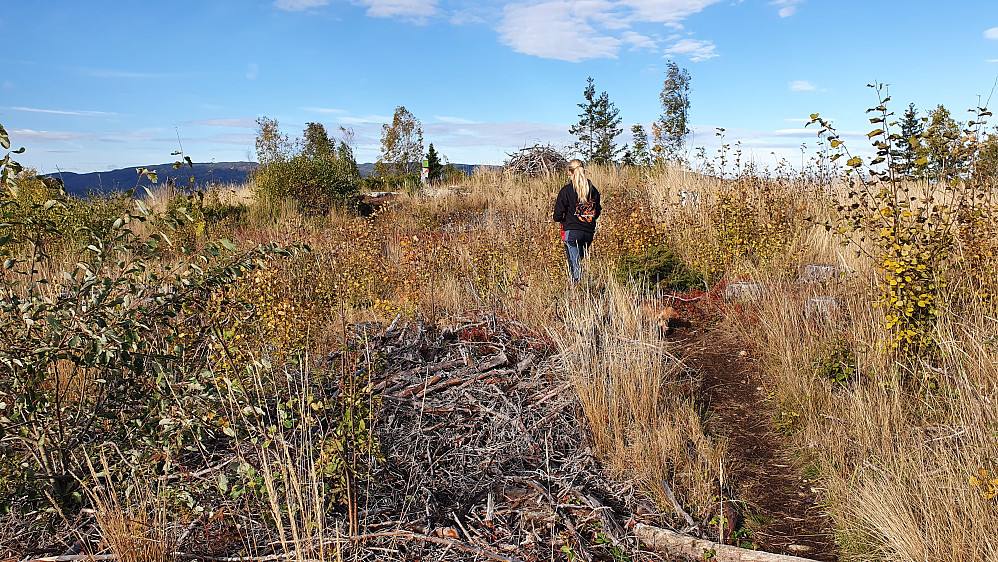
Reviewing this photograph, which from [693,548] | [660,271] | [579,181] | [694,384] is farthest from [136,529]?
[660,271]

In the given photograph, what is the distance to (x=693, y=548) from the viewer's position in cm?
275

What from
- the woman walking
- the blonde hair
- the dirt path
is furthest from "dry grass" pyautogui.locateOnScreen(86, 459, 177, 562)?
the blonde hair

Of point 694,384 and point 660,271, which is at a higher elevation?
point 660,271

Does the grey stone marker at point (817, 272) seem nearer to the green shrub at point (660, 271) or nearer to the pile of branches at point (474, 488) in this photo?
the green shrub at point (660, 271)

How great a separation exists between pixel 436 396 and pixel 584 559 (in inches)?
61.3

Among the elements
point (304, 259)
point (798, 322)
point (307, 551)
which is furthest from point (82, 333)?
point (798, 322)

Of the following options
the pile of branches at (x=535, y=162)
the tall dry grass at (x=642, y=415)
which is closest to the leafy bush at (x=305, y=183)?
Answer: the pile of branches at (x=535, y=162)

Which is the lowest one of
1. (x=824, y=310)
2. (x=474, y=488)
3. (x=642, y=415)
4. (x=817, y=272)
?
(x=474, y=488)

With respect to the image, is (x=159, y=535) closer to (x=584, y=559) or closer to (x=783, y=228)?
(x=584, y=559)

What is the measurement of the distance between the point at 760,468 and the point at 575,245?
14.2 feet

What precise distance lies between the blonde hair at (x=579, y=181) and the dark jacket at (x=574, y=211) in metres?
0.05

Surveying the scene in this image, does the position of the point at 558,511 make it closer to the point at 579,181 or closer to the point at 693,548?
the point at 693,548

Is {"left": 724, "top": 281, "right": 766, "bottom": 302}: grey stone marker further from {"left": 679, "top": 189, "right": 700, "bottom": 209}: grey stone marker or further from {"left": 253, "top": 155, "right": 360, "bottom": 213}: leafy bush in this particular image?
{"left": 253, "top": 155, "right": 360, "bottom": 213}: leafy bush

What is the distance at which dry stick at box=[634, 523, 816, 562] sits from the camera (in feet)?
8.72
